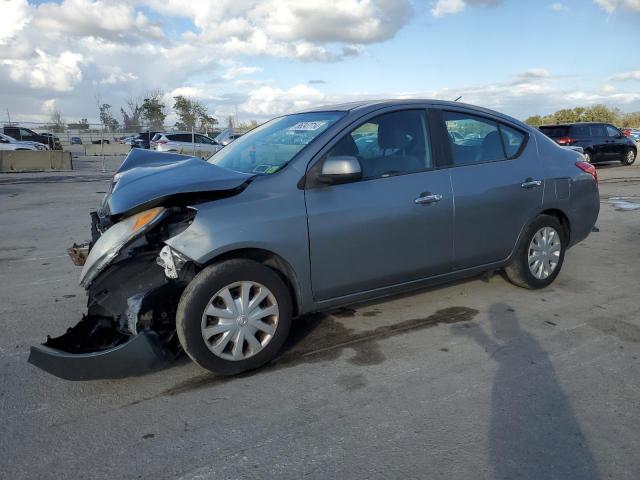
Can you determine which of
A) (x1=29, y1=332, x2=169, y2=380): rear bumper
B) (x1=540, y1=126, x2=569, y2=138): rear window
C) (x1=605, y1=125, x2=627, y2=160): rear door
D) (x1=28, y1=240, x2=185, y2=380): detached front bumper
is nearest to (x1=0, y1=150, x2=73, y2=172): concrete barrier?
(x1=540, y1=126, x2=569, y2=138): rear window

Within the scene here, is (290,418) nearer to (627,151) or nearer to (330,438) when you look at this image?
(330,438)

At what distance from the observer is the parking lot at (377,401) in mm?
2480

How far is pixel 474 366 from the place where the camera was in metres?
3.46

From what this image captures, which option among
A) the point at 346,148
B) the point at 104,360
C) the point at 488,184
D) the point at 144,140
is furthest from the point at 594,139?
the point at 144,140

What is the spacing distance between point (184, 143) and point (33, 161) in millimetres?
7811

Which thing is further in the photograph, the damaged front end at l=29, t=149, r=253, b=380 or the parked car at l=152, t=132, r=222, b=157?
the parked car at l=152, t=132, r=222, b=157

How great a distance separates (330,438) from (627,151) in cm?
2122

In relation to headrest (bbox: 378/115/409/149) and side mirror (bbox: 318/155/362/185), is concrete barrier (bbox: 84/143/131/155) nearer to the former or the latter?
headrest (bbox: 378/115/409/149)

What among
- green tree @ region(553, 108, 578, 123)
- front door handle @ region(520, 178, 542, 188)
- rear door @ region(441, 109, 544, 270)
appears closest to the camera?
rear door @ region(441, 109, 544, 270)

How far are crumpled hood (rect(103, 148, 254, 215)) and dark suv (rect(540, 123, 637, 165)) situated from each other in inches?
684

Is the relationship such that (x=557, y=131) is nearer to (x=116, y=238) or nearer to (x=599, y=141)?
(x=599, y=141)

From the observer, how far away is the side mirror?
11.3 ft

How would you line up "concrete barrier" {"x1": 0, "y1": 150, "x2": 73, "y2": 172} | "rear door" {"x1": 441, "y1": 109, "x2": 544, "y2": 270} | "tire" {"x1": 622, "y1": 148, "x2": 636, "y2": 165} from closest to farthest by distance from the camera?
"rear door" {"x1": 441, "y1": 109, "x2": 544, "y2": 270} < "concrete barrier" {"x1": 0, "y1": 150, "x2": 73, "y2": 172} < "tire" {"x1": 622, "y1": 148, "x2": 636, "y2": 165}

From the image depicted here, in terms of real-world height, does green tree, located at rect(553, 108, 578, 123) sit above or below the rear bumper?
above
